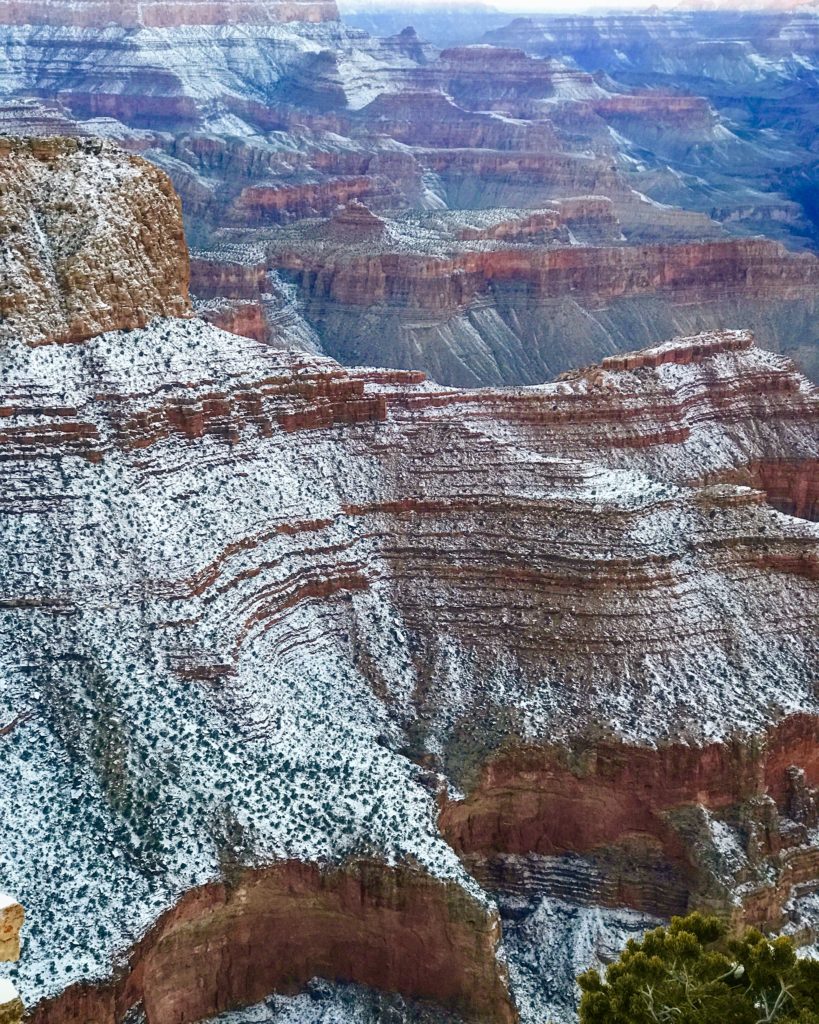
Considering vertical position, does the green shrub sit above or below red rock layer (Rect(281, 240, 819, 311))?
above

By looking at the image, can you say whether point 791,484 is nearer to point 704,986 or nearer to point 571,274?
point 704,986

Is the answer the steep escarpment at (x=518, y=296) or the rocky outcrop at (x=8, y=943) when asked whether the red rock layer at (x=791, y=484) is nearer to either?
the steep escarpment at (x=518, y=296)

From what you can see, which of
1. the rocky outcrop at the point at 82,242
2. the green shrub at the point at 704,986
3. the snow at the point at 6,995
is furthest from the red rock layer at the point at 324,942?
the rocky outcrop at the point at 82,242

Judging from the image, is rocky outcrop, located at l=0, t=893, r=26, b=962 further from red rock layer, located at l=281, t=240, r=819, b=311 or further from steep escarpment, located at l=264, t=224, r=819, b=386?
red rock layer, located at l=281, t=240, r=819, b=311

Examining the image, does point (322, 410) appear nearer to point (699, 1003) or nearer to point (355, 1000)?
point (355, 1000)

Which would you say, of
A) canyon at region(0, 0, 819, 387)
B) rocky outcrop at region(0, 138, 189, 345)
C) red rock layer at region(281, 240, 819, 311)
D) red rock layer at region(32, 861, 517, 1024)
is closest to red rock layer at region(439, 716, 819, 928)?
red rock layer at region(32, 861, 517, 1024)

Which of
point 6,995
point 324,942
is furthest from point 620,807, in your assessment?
point 6,995
